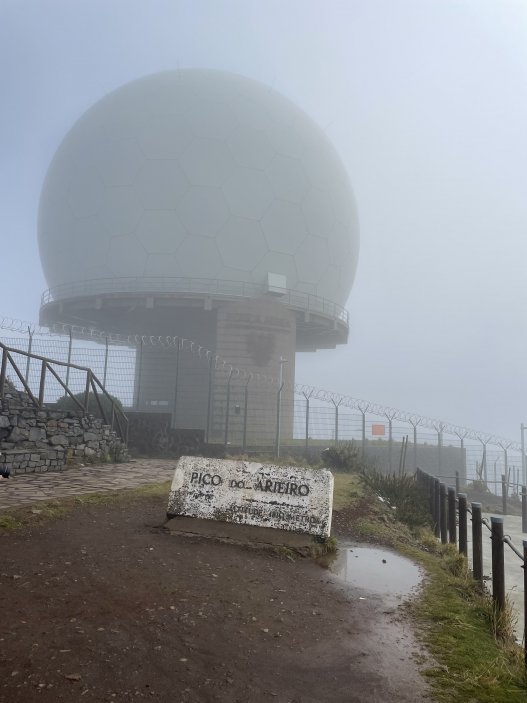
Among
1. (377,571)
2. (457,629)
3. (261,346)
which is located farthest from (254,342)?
(457,629)

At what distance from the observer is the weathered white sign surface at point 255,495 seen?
566cm

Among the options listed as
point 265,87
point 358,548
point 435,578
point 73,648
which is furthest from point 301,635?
point 265,87

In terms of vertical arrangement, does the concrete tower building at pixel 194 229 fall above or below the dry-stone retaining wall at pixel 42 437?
above

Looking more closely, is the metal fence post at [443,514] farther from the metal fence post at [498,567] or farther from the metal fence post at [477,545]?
the metal fence post at [498,567]

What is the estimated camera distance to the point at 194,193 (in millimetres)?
23484

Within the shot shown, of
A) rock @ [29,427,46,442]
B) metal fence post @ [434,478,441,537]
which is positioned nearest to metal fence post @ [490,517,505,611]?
metal fence post @ [434,478,441,537]

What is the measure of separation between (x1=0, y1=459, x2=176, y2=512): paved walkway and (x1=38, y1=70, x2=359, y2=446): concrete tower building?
31.3 ft

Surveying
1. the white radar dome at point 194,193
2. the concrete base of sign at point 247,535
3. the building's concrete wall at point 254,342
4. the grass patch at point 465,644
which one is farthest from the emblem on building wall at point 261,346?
the grass patch at point 465,644

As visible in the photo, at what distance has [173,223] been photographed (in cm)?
2328

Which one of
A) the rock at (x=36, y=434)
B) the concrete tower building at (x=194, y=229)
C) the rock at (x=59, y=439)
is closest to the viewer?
the rock at (x=36, y=434)

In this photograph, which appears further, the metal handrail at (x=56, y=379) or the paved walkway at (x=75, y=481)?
the metal handrail at (x=56, y=379)

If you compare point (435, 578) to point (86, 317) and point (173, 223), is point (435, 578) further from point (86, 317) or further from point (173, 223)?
point (86, 317)

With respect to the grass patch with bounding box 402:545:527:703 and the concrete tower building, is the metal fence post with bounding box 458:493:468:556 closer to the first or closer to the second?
the grass patch with bounding box 402:545:527:703

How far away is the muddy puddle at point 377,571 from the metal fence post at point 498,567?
0.68 metres
